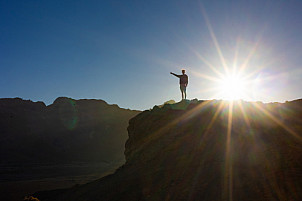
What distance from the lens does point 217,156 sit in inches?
293

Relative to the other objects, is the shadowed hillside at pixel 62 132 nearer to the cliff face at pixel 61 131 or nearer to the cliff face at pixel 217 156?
the cliff face at pixel 61 131

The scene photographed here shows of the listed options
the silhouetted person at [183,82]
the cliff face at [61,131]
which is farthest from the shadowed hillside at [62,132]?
the silhouetted person at [183,82]

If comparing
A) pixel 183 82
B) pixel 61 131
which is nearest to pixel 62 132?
pixel 61 131

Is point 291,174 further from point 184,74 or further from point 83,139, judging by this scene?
point 83,139

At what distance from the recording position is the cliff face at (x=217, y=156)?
5984mm

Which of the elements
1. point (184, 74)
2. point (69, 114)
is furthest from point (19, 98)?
point (184, 74)

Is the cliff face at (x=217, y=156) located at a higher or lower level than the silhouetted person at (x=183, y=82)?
lower

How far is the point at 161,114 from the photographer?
427 inches

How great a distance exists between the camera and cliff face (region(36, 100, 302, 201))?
598cm

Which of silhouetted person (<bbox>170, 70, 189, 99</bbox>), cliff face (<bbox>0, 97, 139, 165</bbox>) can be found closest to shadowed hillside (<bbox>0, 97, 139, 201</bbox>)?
cliff face (<bbox>0, 97, 139, 165</bbox>)

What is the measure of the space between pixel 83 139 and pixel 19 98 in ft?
86.1

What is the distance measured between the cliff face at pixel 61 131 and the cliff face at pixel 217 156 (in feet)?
153

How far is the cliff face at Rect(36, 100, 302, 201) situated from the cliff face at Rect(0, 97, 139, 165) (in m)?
46.6

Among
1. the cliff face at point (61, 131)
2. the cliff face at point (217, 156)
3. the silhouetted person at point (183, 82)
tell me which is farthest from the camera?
the cliff face at point (61, 131)
